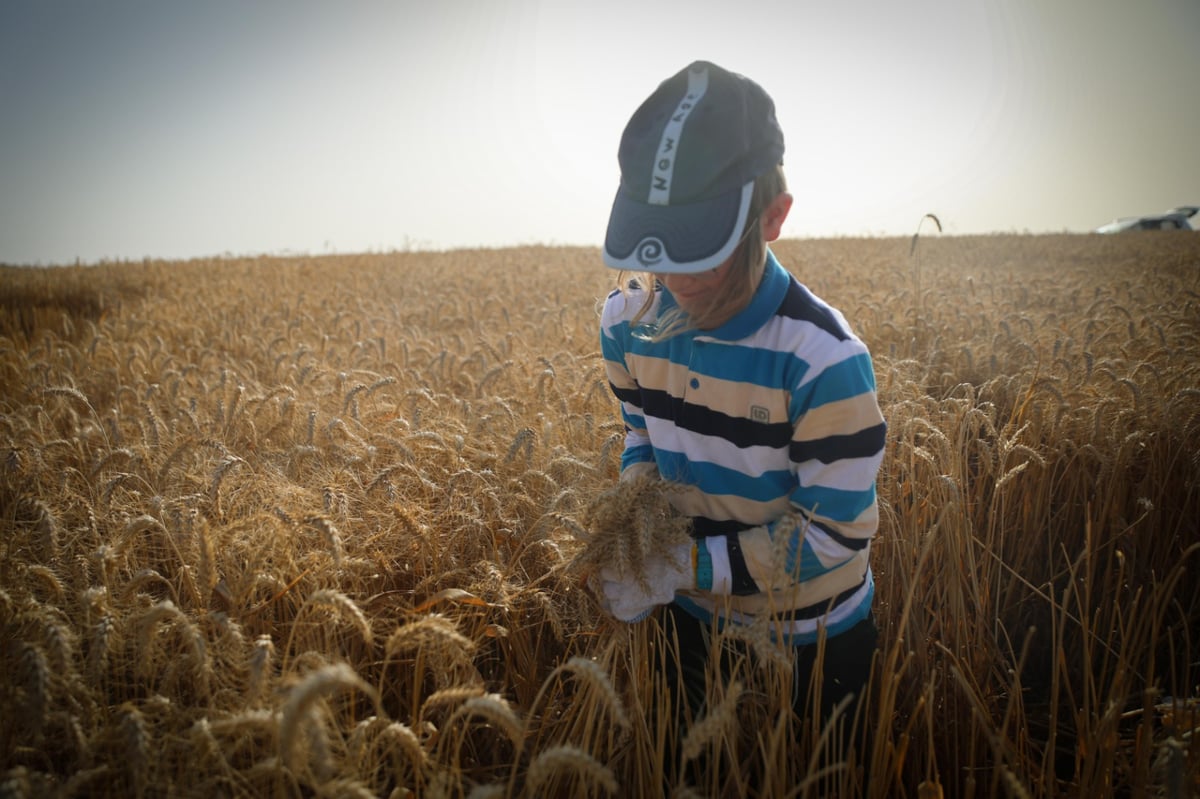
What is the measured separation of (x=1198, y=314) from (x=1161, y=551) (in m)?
3.50

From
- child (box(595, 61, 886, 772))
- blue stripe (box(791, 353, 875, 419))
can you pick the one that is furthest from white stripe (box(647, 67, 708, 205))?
blue stripe (box(791, 353, 875, 419))

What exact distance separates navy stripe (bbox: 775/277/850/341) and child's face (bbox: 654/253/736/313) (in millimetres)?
145

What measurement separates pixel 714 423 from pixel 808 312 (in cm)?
32

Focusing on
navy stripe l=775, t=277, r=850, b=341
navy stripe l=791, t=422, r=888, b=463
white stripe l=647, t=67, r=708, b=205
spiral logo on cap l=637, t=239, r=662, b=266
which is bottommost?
navy stripe l=791, t=422, r=888, b=463

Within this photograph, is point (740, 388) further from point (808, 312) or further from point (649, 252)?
point (649, 252)

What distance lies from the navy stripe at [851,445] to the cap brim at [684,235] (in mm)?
414

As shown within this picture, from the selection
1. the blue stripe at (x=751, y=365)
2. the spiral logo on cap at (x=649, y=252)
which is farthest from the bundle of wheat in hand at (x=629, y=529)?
the spiral logo on cap at (x=649, y=252)

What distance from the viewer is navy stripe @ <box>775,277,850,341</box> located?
1.19 meters

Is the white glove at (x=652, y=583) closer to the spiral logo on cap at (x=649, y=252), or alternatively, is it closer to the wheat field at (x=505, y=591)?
the wheat field at (x=505, y=591)

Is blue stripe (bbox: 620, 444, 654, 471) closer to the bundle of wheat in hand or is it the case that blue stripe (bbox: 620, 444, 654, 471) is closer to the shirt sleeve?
the shirt sleeve

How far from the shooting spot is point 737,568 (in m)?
1.23

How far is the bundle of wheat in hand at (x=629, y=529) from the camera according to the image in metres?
1.18

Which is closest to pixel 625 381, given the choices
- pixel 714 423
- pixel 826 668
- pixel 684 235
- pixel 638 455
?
pixel 638 455

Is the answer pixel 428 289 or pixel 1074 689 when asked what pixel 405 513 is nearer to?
pixel 1074 689
